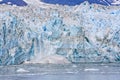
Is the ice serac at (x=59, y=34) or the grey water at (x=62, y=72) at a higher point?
the ice serac at (x=59, y=34)

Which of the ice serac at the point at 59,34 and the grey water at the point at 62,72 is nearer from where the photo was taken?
the grey water at the point at 62,72

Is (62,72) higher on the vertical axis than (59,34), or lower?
lower

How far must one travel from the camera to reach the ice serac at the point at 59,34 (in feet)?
47.9

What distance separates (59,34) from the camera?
14.9m

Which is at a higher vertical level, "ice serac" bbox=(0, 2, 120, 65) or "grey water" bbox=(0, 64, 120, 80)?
Result: "ice serac" bbox=(0, 2, 120, 65)

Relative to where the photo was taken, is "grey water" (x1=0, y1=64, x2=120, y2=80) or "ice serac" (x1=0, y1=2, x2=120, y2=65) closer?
"grey water" (x1=0, y1=64, x2=120, y2=80)

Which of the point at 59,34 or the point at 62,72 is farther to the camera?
the point at 59,34

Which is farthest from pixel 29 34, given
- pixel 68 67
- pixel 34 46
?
pixel 68 67

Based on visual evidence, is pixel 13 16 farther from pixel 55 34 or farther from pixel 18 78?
pixel 18 78

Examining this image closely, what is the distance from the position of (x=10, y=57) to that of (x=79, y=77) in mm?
2129

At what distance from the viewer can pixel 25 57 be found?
48.0 feet

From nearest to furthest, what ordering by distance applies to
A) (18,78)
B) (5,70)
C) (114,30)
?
(18,78), (5,70), (114,30)

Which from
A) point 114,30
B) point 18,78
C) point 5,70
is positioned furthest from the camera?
point 114,30

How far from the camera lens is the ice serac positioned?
1461cm
